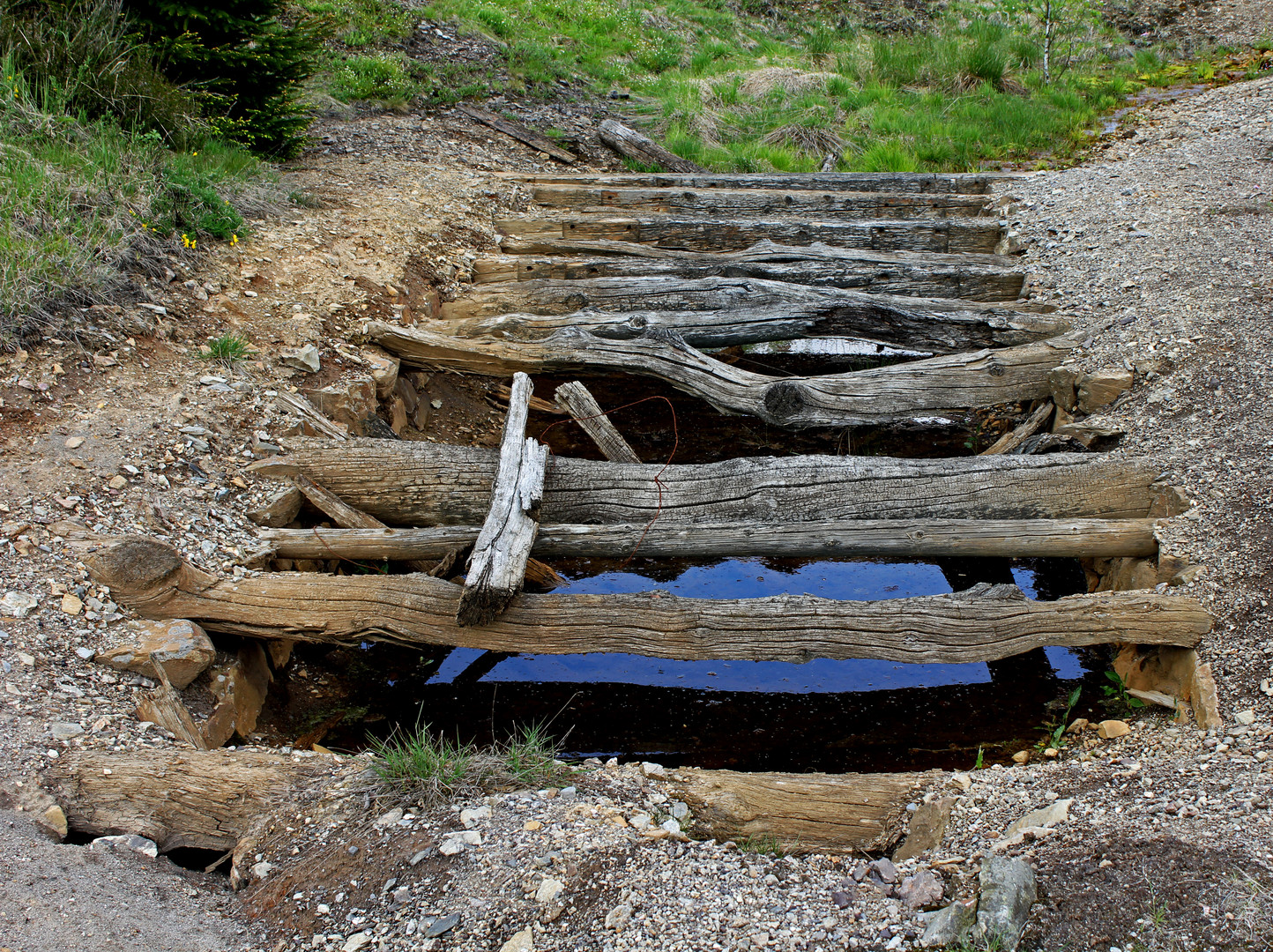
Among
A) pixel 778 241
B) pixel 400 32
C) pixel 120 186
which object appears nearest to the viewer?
pixel 120 186

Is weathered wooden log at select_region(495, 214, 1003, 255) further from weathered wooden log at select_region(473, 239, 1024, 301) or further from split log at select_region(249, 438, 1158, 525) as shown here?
split log at select_region(249, 438, 1158, 525)

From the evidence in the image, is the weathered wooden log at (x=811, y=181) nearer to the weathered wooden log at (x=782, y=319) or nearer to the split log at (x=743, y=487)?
the weathered wooden log at (x=782, y=319)

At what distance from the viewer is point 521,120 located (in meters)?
9.23

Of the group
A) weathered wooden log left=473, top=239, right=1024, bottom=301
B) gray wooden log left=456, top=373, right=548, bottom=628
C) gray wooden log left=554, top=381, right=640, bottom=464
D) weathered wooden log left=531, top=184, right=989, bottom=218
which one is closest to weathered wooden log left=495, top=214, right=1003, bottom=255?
weathered wooden log left=531, top=184, right=989, bottom=218

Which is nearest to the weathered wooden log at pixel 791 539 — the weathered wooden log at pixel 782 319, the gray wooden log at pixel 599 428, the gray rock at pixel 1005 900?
the gray wooden log at pixel 599 428

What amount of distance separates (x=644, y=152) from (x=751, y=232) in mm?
2495

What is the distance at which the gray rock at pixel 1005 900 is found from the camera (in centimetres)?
201

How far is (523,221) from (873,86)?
5684 millimetres

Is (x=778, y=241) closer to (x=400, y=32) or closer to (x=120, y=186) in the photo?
(x=120, y=186)

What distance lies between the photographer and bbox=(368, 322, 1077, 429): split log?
4.84 metres

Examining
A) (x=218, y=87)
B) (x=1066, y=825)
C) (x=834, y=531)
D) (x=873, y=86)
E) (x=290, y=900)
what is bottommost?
(x=290, y=900)

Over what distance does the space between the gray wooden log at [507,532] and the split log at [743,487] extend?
0.24m

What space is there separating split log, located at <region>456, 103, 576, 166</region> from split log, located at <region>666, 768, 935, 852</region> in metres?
7.53

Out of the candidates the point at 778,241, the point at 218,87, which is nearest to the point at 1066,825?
the point at 778,241
